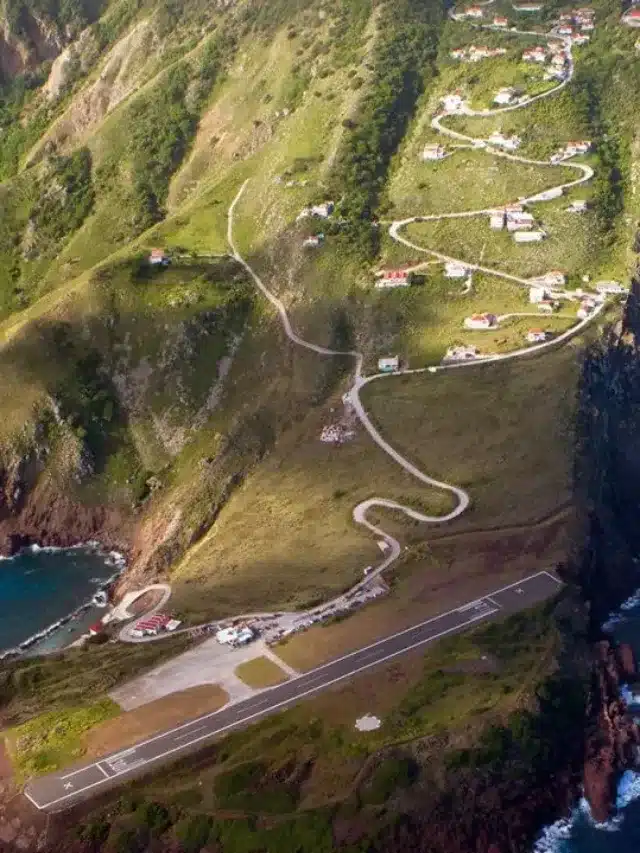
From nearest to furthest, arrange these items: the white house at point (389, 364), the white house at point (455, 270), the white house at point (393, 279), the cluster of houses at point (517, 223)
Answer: the white house at point (389, 364) → the white house at point (393, 279) → the white house at point (455, 270) → the cluster of houses at point (517, 223)

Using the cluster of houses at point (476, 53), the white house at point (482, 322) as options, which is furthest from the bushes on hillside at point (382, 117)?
the white house at point (482, 322)

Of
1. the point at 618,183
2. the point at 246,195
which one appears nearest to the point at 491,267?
the point at 618,183

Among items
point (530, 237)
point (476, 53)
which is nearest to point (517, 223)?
point (530, 237)

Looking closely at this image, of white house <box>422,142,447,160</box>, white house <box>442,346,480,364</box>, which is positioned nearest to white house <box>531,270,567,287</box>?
white house <box>442,346,480,364</box>

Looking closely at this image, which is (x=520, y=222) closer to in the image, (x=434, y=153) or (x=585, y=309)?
(x=585, y=309)

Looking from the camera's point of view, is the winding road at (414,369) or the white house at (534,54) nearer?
the winding road at (414,369)

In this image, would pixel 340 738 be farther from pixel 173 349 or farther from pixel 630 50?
pixel 630 50

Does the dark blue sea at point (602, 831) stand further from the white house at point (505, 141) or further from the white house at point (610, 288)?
the white house at point (505, 141)
